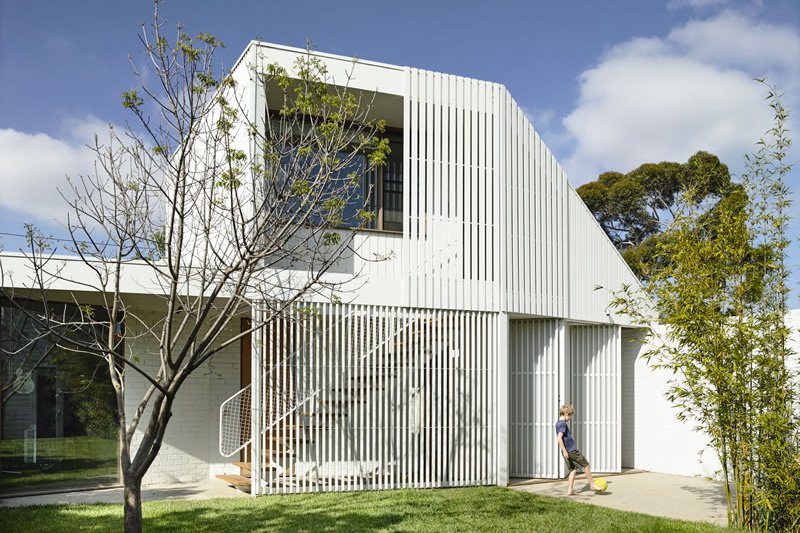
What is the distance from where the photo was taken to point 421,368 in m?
11.7

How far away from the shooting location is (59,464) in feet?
38.5

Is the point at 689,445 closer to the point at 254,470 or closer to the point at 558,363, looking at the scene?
the point at 558,363

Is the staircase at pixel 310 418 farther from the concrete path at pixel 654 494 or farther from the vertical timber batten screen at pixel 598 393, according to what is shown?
the vertical timber batten screen at pixel 598 393

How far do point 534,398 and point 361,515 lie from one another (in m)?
4.79

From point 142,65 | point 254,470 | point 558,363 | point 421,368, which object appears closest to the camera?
point 142,65

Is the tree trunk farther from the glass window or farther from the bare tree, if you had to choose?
the glass window

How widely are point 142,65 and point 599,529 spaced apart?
7.18m

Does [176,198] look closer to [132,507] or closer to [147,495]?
[132,507]

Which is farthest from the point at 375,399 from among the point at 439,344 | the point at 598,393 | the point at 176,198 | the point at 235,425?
the point at 176,198

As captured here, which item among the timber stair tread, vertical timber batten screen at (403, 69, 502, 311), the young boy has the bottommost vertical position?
the timber stair tread

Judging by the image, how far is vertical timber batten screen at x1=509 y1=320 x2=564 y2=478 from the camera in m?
13.0

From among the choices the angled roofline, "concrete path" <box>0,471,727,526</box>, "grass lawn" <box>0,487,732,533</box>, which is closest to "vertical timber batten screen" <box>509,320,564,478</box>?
"concrete path" <box>0,471,727,526</box>

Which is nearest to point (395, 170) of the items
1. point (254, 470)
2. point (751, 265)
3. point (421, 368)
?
point (421, 368)

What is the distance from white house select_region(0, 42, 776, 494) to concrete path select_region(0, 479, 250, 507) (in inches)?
17.8
